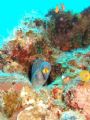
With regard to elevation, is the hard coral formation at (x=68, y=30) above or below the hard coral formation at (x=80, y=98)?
above

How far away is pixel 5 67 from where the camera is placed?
26.9 feet

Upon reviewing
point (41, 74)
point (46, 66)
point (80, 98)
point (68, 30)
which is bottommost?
point (80, 98)

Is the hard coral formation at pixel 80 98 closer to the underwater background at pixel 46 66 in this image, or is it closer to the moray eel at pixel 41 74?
the underwater background at pixel 46 66

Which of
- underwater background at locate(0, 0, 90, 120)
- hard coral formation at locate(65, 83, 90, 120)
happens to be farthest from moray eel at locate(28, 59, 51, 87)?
hard coral formation at locate(65, 83, 90, 120)

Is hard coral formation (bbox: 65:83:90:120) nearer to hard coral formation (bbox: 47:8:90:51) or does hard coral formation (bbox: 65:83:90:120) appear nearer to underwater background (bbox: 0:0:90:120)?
underwater background (bbox: 0:0:90:120)

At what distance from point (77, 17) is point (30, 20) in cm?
198

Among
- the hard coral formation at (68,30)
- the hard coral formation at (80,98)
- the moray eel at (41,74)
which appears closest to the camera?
the hard coral formation at (80,98)

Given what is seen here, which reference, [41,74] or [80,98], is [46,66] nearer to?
[41,74]

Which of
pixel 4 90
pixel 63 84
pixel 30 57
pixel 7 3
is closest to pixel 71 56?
pixel 30 57

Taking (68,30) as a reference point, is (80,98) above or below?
below

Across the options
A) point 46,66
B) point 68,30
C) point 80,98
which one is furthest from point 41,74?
point 68,30

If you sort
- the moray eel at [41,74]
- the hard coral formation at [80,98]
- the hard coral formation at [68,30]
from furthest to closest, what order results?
the hard coral formation at [68,30] → the moray eel at [41,74] → the hard coral formation at [80,98]

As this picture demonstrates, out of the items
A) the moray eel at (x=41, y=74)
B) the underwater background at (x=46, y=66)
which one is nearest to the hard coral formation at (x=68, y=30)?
the underwater background at (x=46, y=66)

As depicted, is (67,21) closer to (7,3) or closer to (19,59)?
(19,59)
